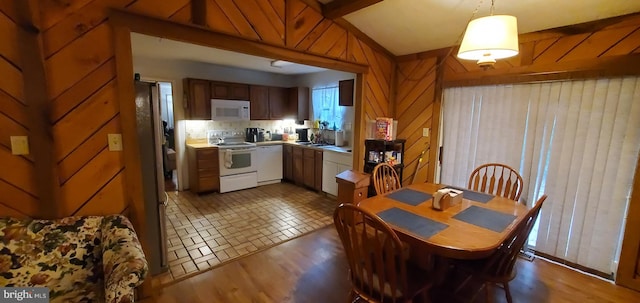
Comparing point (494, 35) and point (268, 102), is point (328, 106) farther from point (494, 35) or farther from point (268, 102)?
point (494, 35)

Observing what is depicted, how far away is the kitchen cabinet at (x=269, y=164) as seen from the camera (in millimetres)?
5121

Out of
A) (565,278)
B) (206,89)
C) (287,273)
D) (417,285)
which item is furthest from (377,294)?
(206,89)

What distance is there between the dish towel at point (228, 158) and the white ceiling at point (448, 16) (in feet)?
9.57

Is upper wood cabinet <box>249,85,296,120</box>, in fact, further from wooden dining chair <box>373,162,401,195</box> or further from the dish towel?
wooden dining chair <box>373,162,401,195</box>

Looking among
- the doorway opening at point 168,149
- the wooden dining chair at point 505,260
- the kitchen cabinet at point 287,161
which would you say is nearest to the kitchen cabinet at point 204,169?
the doorway opening at point 168,149

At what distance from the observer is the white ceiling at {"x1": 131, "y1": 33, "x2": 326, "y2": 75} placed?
324 cm

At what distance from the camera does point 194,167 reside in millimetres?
4555

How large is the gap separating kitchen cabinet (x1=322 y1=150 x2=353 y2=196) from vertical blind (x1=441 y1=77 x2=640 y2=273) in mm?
1879

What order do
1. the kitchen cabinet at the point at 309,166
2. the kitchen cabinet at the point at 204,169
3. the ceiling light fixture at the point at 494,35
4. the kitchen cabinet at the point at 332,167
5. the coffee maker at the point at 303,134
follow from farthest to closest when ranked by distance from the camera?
1. the coffee maker at the point at 303,134
2. the kitchen cabinet at the point at 309,166
3. the kitchen cabinet at the point at 204,169
4. the kitchen cabinet at the point at 332,167
5. the ceiling light fixture at the point at 494,35

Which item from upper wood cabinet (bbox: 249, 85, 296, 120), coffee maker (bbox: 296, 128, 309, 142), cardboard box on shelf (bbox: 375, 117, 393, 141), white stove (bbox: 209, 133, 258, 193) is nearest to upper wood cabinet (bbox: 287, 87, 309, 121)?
upper wood cabinet (bbox: 249, 85, 296, 120)

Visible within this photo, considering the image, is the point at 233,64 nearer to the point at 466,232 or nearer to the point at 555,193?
the point at 466,232

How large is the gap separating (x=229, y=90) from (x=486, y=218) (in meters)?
4.54

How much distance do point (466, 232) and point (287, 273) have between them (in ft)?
5.16

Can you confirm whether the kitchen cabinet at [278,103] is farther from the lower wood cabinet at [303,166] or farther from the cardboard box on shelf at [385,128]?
the cardboard box on shelf at [385,128]
